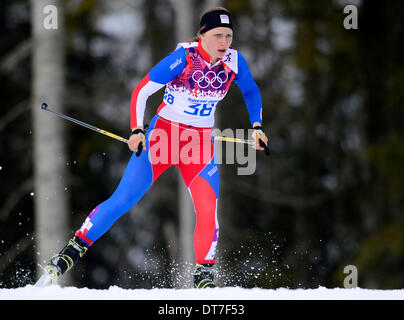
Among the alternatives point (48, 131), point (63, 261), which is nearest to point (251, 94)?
point (63, 261)

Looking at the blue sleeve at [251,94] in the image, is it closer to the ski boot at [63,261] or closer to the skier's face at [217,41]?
the skier's face at [217,41]

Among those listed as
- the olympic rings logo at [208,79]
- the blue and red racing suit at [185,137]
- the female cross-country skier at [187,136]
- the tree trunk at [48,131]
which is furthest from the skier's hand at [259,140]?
the tree trunk at [48,131]

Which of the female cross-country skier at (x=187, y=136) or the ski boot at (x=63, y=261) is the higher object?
the female cross-country skier at (x=187, y=136)

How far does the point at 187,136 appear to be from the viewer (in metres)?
4.73

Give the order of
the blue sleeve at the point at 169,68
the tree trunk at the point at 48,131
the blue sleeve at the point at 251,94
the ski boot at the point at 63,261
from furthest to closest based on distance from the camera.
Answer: the tree trunk at the point at 48,131 < the blue sleeve at the point at 251,94 < the ski boot at the point at 63,261 < the blue sleeve at the point at 169,68

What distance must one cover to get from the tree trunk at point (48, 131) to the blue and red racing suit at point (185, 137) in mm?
3458

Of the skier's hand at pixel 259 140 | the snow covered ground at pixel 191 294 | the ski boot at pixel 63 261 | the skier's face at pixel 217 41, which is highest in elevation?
the skier's face at pixel 217 41

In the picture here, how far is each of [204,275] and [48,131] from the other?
4.01 meters

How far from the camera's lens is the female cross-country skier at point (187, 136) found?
14.7 ft

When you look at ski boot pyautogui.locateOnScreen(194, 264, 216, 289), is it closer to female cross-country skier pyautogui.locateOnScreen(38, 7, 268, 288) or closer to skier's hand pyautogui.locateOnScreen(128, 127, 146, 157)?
female cross-country skier pyautogui.locateOnScreen(38, 7, 268, 288)

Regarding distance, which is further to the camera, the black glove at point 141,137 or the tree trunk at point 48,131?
the tree trunk at point 48,131

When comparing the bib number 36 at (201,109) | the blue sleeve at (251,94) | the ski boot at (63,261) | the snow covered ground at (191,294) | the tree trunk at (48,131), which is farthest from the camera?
the tree trunk at (48,131)

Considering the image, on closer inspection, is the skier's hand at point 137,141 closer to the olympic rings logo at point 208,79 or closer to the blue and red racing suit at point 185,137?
the blue and red racing suit at point 185,137

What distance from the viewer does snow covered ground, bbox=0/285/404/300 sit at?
14.0 ft
